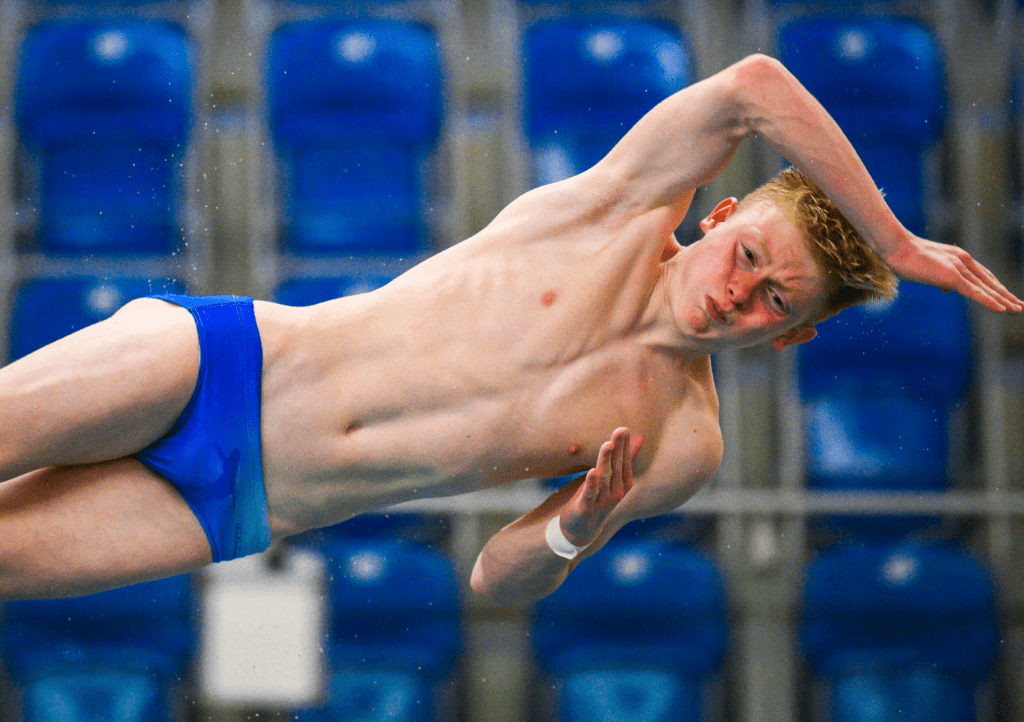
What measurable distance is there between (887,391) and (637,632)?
0.79 m

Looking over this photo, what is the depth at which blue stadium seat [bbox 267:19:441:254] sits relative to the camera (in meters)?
2.37

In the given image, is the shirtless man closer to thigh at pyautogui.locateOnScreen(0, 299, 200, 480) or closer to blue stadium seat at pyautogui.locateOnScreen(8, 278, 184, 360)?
thigh at pyautogui.locateOnScreen(0, 299, 200, 480)

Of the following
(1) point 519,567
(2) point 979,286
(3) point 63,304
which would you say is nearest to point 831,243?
(2) point 979,286

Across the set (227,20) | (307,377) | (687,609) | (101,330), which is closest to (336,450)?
(307,377)

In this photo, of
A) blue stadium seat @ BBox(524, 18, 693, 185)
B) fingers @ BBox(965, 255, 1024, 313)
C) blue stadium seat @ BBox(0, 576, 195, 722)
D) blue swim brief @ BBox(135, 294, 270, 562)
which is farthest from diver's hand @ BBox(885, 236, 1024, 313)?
blue stadium seat @ BBox(0, 576, 195, 722)

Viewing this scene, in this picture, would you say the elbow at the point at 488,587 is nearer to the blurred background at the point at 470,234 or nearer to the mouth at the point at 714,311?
the mouth at the point at 714,311

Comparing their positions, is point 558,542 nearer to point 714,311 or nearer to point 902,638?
point 714,311

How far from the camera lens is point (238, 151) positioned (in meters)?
2.42

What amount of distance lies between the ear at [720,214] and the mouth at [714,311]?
0.39 feet

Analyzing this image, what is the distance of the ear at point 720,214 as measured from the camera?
146 centimetres

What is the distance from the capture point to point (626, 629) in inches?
92.2

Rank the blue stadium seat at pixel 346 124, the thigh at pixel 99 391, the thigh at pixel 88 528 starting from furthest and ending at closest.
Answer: the blue stadium seat at pixel 346 124, the thigh at pixel 88 528, the thigh at pixel 99 391

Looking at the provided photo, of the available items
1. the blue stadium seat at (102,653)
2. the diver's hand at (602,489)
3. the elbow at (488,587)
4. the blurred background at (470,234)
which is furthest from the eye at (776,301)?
the blue stadium seat at (102,653)

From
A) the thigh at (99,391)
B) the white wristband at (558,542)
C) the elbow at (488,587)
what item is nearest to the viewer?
the thigh at (99,391)
